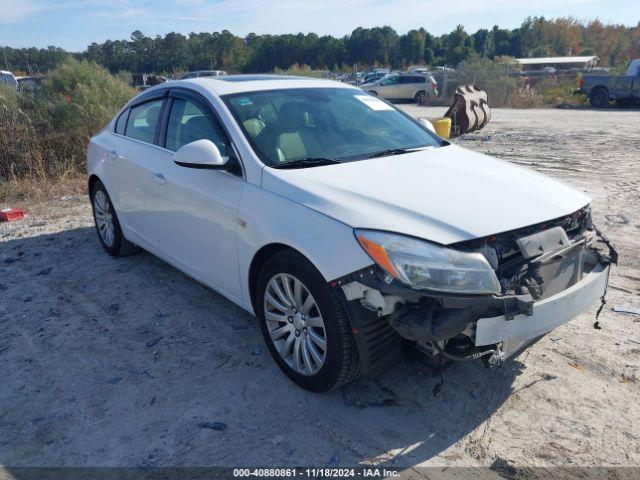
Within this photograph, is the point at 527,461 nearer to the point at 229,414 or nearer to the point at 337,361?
the point at 337,361

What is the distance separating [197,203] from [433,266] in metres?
1.94

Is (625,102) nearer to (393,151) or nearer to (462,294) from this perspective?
(393,151)

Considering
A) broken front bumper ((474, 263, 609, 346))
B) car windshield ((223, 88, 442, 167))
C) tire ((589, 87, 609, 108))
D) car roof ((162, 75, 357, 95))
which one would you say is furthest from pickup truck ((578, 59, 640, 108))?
broken front bumper ((474, 263, 609, 346))

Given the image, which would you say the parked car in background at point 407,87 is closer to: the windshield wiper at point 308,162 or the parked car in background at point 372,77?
the parked car in background at point 372,77

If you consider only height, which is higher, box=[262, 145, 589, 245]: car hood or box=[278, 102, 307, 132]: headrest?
box=[278, 102, 307, 132]: headrest

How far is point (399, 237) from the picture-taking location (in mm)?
2658

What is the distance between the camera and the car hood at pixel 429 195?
274 cm

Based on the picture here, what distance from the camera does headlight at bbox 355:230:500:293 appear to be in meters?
2.57

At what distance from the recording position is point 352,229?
2.75 m

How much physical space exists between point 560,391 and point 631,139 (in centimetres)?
1183

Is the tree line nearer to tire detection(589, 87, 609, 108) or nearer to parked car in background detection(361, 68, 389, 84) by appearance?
parked car in background detection(361, 68, 389, 84)

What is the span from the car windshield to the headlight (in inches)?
43.1

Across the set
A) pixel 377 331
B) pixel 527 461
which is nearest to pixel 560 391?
pixel 527 461

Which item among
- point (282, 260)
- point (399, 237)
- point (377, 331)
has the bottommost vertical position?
point (377, 331)
